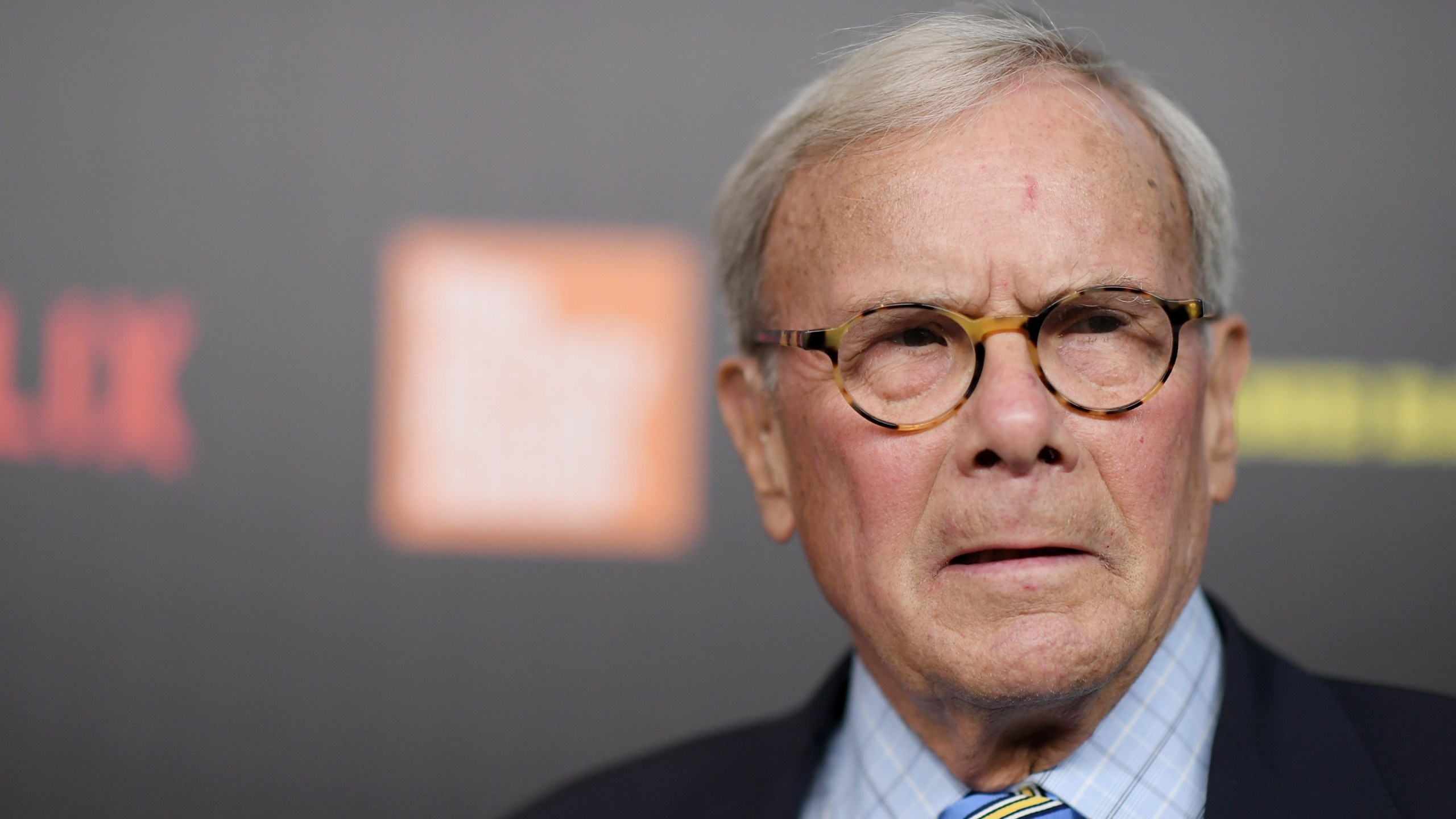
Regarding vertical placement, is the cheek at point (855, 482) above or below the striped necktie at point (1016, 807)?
above

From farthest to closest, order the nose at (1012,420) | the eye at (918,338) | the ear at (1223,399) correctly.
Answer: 1. the ear at (1223,399)
2. the eye at (918,338)
3. the nose at (1012,420)

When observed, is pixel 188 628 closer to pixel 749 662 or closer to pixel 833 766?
pixel 749 662

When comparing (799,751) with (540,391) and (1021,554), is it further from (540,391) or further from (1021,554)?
(540,391)

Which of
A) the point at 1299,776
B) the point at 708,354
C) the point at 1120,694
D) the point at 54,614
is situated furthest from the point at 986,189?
the point at 54,614

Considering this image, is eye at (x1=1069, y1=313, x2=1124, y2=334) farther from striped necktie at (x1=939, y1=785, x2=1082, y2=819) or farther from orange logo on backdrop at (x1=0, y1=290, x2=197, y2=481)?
orange logo on backdrop at (x1=0, y1=290, x2=197, y2=481)

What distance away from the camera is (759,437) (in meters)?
1.40

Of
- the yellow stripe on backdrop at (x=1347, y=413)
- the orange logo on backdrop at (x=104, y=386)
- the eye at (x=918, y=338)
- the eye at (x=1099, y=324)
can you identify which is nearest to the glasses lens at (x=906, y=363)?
the eye at (x=918, y=338)

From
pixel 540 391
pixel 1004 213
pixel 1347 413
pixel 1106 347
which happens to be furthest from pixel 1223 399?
pixel 540 391

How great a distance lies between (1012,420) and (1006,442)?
20 mm

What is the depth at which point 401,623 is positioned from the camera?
8.66 feet

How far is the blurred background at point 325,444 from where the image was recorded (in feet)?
8.57

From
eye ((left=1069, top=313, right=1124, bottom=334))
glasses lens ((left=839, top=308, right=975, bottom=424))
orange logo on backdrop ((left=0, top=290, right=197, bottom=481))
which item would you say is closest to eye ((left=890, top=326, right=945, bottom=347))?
glasses lens ((left=839, top=308, right=975, bottom=424))

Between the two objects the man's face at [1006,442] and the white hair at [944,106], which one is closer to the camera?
the man's face at [1006,442]

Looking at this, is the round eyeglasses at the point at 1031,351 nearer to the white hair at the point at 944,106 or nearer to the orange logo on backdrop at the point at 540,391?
the white hair at the point at 944,106
